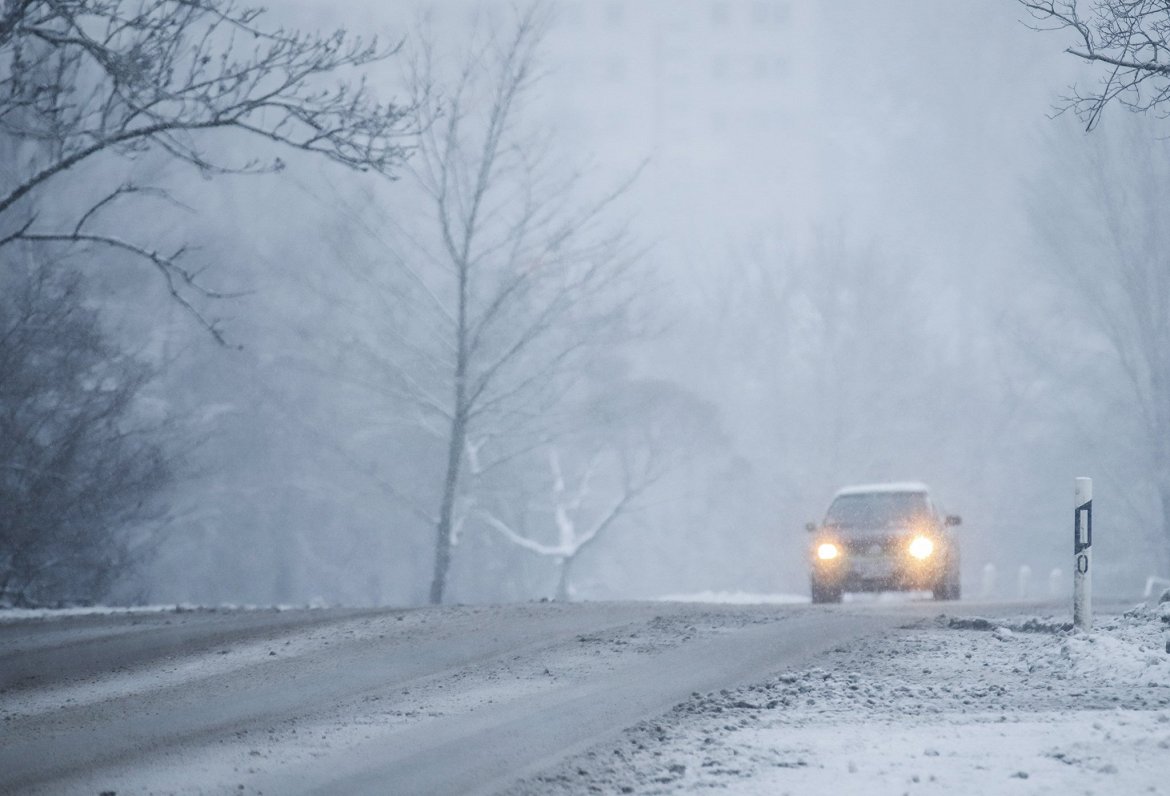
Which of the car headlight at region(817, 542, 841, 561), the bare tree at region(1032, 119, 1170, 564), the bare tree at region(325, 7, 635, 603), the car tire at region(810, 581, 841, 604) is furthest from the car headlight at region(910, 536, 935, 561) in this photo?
the bare tree at region(1032, 119, 1170, 564)

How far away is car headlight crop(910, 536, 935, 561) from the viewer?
1702cm

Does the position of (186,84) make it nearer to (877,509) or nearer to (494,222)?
(494,222)

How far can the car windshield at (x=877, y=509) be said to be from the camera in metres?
17.5

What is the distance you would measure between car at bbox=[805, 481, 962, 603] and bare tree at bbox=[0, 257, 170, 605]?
11.5 m

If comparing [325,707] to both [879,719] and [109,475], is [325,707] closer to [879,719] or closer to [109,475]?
[879,719]

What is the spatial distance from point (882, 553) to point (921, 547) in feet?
1.86

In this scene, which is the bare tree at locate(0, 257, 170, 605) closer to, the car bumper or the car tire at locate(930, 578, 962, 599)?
the car bumper

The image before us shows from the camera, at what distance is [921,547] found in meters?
17.0

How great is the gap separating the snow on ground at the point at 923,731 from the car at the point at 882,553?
7.92 m

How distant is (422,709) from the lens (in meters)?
7.12

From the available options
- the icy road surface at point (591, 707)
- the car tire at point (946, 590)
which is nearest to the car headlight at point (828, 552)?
the car tire at point (946, 590)

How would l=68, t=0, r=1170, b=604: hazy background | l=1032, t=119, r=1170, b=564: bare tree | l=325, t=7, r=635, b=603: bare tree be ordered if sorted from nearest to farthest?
l=325, t=7, r=635, b=603: bare tree, l=1032, t=119, r=1170, b=564: bare tree, l=68, t=0, r=1170, b=604: hazy background

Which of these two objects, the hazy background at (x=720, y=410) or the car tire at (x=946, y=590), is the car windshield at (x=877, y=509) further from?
the hazy background at (x=720, y=410)

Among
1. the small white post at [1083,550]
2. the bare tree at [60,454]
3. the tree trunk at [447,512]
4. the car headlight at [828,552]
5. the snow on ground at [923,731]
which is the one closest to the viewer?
the snow on ground at [923,731]
